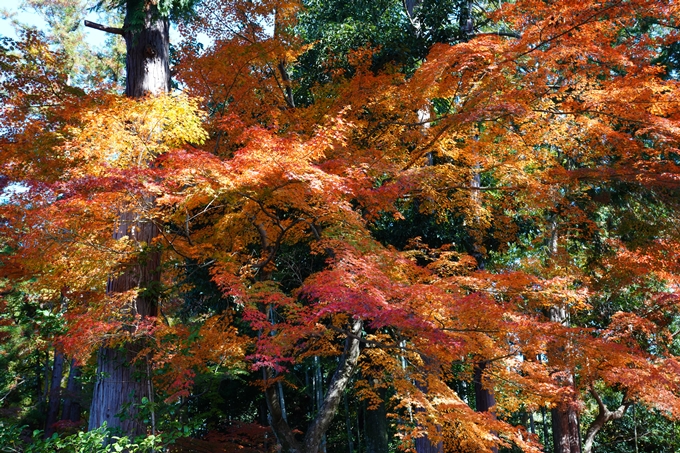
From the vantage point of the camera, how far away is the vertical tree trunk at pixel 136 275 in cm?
678

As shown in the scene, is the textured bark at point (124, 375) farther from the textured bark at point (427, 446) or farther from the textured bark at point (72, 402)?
the textured bark at point (72, 402)

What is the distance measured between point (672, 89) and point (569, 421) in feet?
21.5

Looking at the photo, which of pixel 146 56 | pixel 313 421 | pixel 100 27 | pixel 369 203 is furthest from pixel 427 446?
pixel 100 27

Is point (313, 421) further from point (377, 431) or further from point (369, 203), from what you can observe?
point (377, 431)

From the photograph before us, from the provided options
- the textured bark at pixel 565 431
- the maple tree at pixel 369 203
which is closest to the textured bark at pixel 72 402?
the maple tree at pixel 369 203

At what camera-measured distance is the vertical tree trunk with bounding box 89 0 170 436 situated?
6777 millimetres

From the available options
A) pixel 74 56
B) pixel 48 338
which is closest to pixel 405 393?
pixel 48 338

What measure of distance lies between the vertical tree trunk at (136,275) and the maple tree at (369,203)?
83 millimetres

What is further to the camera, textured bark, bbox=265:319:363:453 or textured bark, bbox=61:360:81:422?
textured bark, bbox=61:360:81:422

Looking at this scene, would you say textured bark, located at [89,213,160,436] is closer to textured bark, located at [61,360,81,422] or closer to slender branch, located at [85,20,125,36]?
slender branch, located at [85,20,125,36]

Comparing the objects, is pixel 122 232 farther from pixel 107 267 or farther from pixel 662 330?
pixel 662 330

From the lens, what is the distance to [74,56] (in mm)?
17672

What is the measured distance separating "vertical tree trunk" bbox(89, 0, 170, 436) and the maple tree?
83 millimetres

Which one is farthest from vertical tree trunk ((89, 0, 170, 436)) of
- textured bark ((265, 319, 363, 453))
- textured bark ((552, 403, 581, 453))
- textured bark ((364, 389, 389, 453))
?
textured bark ((552, 403, 581, 453))
